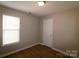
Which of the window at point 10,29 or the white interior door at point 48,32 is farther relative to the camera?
the white interior door at point 48,32

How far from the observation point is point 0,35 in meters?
1.39

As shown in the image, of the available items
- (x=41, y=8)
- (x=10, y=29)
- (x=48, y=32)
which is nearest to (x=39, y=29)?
(x=48, y=32)

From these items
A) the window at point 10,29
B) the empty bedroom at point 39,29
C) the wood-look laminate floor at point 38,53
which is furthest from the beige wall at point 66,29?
the window at point 10,29

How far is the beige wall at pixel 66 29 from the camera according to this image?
144 centimetres

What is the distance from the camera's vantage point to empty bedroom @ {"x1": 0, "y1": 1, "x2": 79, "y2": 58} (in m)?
1.42

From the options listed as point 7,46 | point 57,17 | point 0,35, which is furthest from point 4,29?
point 57,17

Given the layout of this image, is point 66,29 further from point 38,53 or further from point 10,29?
point 10,29

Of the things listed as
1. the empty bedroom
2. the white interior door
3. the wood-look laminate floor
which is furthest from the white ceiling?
the wood-look laminate floor

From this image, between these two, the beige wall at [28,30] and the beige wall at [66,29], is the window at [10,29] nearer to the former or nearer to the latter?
the beige wall at [28,30]

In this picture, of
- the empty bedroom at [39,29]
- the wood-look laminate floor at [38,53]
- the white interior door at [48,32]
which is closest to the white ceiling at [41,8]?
the empty bedroom at [39,29]

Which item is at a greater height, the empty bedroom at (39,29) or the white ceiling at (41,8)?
the white ceiling at (41,8)

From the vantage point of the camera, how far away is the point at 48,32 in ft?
5.04

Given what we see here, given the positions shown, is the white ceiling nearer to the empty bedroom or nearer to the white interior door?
the empty bedroom


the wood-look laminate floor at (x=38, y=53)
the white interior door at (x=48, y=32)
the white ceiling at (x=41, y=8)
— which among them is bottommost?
the wood-look laminate floor at (x=38, y=53)
